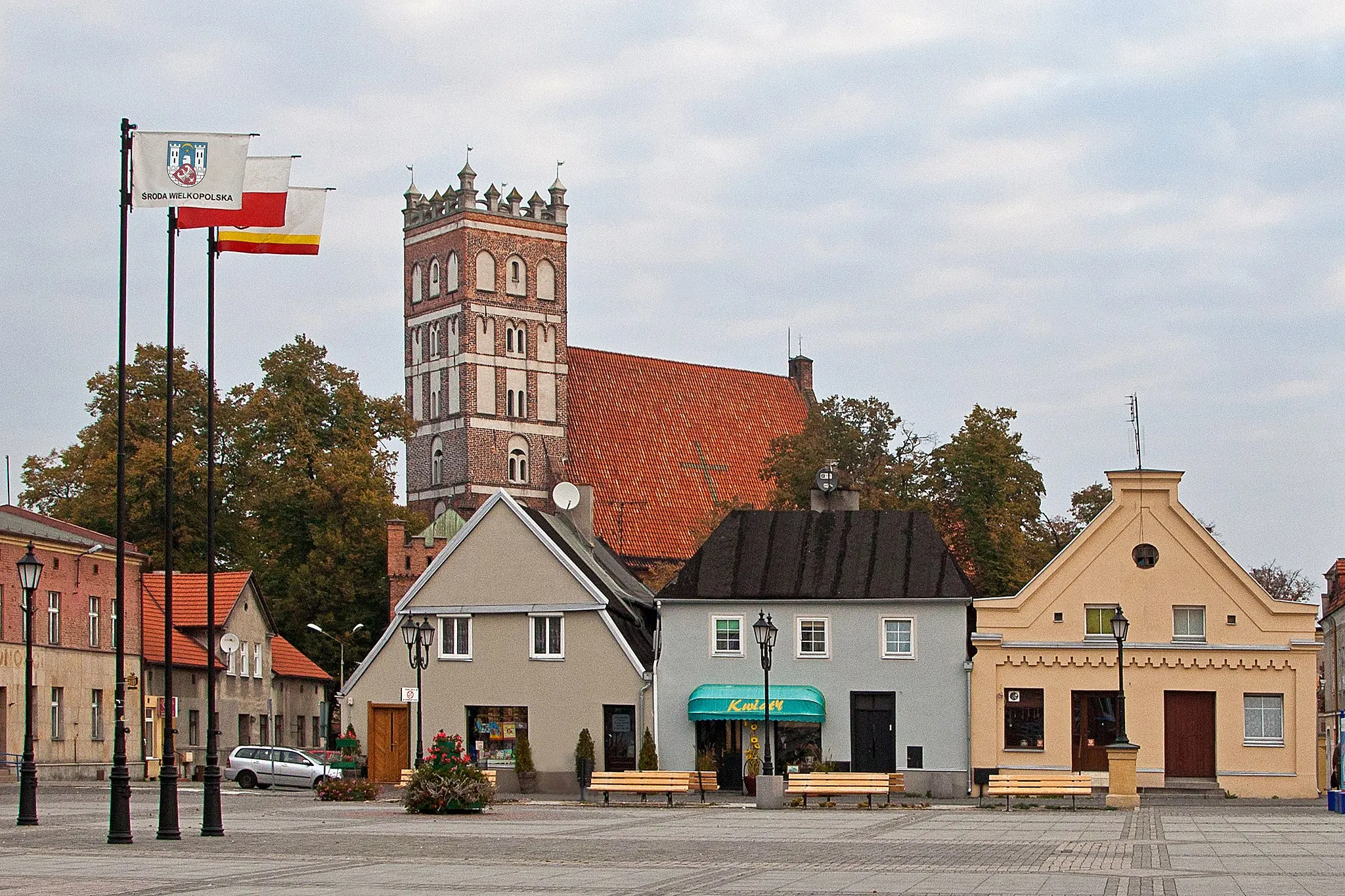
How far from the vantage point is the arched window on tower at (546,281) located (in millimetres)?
117062

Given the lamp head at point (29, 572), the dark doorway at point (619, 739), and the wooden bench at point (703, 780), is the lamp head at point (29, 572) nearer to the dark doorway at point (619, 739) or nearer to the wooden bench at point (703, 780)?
the wooden bench at point (703, 780)

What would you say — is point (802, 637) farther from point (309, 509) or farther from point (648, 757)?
point (309, 509)

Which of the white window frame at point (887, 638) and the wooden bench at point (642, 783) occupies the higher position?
the white window frame at point (887, 638)

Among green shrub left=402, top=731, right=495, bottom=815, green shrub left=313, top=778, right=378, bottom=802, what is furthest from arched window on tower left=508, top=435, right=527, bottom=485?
green shrub left=402, top=731, right=495, bottom=815

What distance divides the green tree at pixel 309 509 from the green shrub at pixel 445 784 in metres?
50.3

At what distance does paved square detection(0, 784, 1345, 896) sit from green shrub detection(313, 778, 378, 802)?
424 cm

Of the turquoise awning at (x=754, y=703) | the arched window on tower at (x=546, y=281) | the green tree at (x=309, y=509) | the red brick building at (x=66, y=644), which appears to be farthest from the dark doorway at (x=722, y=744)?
the arched window on tower at (x=546, y=281)

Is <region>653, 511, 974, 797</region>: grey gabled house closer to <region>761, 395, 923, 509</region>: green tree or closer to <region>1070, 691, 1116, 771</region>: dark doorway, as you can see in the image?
<region>1070, 691, 1116, 771</region>: dark doorway

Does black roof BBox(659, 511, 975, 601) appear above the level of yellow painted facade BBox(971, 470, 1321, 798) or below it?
above

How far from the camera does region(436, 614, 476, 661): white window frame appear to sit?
57.4 meters

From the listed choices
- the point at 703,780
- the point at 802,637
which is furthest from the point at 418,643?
the point at 802,637

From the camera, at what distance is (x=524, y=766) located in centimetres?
5509

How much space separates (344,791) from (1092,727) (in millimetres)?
19148

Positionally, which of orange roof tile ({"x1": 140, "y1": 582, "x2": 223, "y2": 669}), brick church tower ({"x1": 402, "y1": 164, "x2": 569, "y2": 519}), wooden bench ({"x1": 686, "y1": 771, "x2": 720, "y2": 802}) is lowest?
wooden bench ({"x1": 686, "y1": 771, "x2": 720, "y2": 802})
